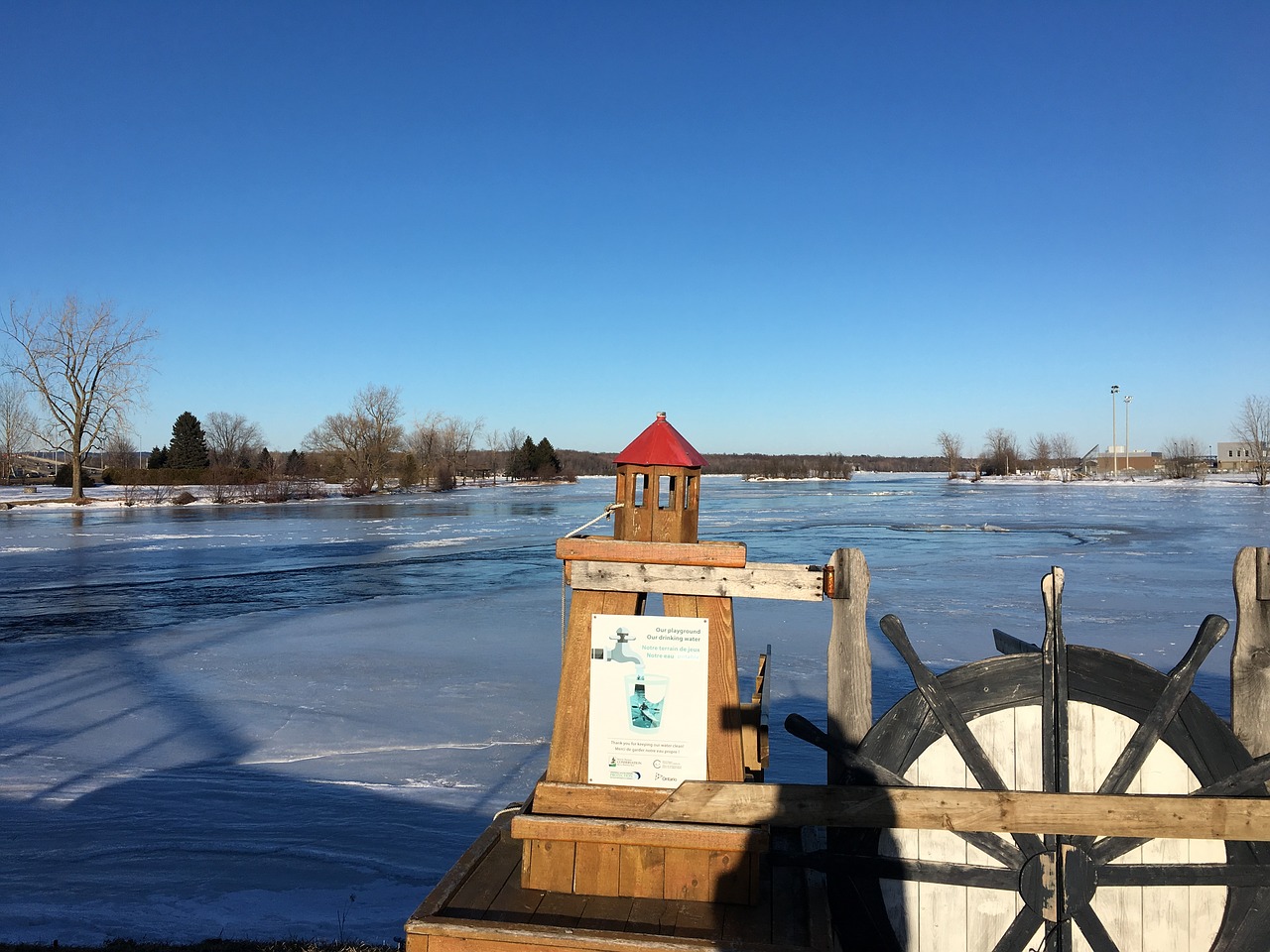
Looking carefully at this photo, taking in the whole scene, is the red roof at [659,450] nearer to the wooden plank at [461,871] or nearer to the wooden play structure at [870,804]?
the wooden play structure at [870,804]

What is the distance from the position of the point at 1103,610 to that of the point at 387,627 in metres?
10.1

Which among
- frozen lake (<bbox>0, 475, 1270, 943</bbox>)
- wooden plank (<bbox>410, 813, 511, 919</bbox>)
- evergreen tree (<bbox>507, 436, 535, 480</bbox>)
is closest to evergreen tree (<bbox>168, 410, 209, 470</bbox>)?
evergreen tree (<bbox>507, 436, 535, 480</bbox>)

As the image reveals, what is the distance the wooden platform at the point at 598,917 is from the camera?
10.0 feet

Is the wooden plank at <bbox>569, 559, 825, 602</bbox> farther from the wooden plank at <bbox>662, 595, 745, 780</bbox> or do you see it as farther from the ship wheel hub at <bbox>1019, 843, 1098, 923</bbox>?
the ship wheel hub at <bbox>1019, 843, 1098, 923</bbox>

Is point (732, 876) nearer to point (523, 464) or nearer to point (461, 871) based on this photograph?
point (461, 871)

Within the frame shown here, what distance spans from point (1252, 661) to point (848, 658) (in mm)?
1790

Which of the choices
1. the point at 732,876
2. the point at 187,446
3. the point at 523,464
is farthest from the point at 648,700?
the point at 523,464

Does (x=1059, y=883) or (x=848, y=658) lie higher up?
(x=848, y=658)

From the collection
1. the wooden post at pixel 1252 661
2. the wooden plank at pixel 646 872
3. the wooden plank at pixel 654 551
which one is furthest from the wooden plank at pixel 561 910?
the wooden post at pixel 1252 661

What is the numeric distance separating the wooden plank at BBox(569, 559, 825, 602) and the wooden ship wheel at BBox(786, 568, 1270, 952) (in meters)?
0.53

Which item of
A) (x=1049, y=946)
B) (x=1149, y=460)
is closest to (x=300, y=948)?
(x=1049, y=946)

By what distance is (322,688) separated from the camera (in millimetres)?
8867

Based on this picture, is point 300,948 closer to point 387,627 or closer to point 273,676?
point 273,676

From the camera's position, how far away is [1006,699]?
10.7ft
